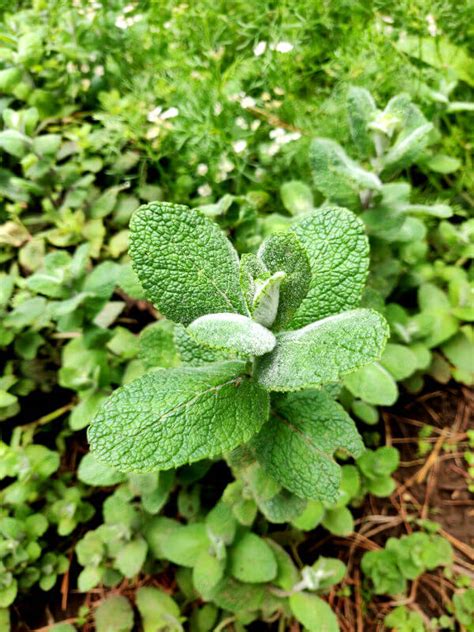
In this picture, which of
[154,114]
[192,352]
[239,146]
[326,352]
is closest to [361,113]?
[239,146]

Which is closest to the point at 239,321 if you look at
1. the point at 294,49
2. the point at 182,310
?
the point at 182,310

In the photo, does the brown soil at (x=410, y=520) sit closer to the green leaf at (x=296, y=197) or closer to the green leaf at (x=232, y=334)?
the green leaf at (x=296, y=197)

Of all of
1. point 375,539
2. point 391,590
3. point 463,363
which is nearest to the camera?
point 391,590

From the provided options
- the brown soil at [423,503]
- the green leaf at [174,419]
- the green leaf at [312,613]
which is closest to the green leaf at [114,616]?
the green leaf at [312,613]

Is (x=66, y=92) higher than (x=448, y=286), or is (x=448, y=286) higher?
(x=66, y=92)

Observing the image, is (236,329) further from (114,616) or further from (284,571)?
(114,616)

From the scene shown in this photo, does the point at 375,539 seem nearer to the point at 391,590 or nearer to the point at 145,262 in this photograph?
the point at 391,590
